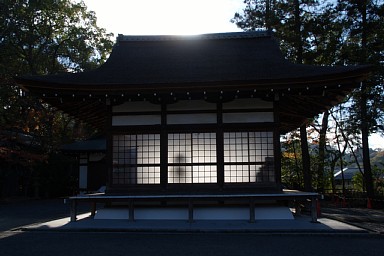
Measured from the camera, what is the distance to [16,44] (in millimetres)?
27453

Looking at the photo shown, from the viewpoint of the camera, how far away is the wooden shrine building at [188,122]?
37.3ft

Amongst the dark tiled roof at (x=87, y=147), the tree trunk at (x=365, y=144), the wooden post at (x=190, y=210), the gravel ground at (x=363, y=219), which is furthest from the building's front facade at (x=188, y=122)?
the dark tiled roof at (x=87, y=147)

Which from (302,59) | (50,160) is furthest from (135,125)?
(50,160)

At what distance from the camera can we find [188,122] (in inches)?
482

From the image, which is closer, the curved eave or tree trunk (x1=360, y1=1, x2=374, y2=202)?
the curved eave

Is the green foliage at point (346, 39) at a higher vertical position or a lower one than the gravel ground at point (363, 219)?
higher

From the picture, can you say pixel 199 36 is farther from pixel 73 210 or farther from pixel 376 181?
pixel 376 181

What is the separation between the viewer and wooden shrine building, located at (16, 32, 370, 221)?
1137 cm

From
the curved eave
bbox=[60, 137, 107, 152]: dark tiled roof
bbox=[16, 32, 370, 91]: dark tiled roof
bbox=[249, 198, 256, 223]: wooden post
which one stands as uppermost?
bbox=[16, 32, 370, 91]: dark tiled roof

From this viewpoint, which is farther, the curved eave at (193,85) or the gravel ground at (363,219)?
the gravel ground at (363,219)

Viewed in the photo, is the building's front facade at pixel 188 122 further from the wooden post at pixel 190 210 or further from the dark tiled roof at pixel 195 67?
the wooden post at pixel 190 210

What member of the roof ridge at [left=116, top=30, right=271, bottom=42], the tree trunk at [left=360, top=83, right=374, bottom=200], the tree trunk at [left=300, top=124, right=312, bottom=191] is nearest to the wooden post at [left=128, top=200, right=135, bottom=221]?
the roof ridge at [left=116, top=30, right=271, bottom=42]

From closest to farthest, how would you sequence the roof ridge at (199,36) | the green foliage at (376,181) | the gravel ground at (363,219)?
the gravel ground at (363,219), the roof ridge at (199,36), the green foliage at (376,181)

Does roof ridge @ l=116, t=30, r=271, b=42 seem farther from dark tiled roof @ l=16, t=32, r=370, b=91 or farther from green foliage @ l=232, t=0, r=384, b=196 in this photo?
green foliage @ l=232, t=0, r=384, b=196
